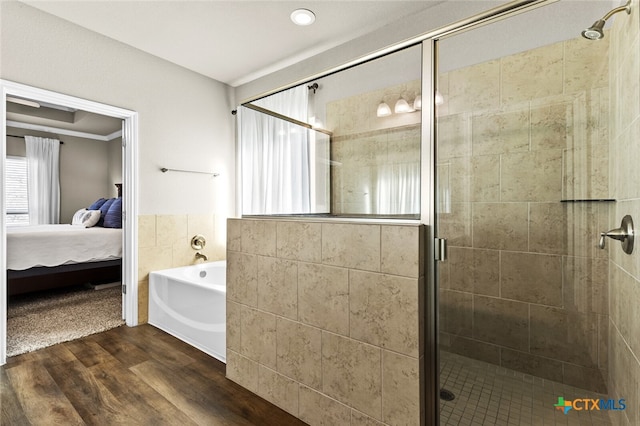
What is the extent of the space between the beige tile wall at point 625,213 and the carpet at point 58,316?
325 cm

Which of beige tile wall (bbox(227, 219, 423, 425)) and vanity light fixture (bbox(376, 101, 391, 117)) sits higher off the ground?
vanity light fixture (bbox(376, 101, 391, 117))

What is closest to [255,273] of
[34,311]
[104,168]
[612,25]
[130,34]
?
[612,25]

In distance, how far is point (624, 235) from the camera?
0.97 meters

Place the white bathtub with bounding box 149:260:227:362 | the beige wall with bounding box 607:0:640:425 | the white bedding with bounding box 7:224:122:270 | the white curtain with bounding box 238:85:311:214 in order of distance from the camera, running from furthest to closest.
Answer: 1. the white bedding with bounding box 7:224:122:270
2. the white bathtub with bounding box 149:260:227:362
3. the white curtain with bounding box 238:85:311:214
4. the beige wall with bounding box 607:0:640:425

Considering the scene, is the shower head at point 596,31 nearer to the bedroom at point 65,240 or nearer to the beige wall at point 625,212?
the beige wall at point 625,212

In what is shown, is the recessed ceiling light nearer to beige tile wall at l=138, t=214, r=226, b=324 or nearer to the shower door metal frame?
the shower door metal frame

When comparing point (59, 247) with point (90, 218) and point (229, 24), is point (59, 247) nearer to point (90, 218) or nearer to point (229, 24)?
A: point (90, 218)

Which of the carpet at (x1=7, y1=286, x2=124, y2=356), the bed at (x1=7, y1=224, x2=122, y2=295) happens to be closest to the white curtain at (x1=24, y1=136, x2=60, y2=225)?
the bed at (x1=7, y1=224, x2=122, y2=295)

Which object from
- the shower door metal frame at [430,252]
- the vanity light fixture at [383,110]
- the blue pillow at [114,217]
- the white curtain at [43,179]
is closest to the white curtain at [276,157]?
the vanity light fixture at [383,110]

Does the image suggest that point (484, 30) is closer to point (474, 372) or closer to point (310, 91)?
point (310, 91)

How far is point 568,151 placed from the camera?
99 cm

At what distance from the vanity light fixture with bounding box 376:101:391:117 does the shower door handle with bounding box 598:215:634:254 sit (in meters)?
0.89

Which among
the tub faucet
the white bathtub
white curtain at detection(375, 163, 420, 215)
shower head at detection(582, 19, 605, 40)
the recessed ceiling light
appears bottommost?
the white bathtub

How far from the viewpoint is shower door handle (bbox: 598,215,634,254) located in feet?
3.16
